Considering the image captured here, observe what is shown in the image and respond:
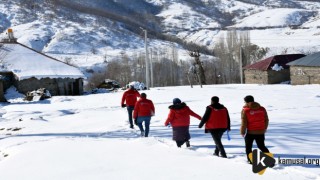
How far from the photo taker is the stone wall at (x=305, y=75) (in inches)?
1794

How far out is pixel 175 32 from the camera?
173250 millimetres

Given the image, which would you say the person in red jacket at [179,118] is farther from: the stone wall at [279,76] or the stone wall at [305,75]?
the stone wall at [279,76]

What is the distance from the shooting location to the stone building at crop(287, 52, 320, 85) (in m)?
45.5

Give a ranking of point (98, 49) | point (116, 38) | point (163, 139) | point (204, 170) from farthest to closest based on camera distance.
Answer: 1. point (116, 38)
2. point (98, 49)
3. point (163, 139)
4. point (204, 170)

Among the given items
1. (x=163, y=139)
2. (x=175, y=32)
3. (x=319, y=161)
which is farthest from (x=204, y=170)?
(x=175, y=32)

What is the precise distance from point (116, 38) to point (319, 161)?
135 m

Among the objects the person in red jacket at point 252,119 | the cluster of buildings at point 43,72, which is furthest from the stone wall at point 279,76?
the person in red jacket at point 252,119

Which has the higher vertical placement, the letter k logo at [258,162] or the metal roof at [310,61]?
the metal roof at [310,61]

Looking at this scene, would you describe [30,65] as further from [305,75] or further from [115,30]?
[115,30]

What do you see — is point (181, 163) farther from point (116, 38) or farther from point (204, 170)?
point (116, 38)

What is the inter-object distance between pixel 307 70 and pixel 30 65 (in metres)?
29.9

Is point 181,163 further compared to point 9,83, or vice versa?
point 9,83

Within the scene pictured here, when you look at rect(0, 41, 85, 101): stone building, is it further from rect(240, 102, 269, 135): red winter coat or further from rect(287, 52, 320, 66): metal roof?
rect(240, 102, 269, 135): red winter coat

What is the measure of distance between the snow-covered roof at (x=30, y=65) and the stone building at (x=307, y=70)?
79.9ft
